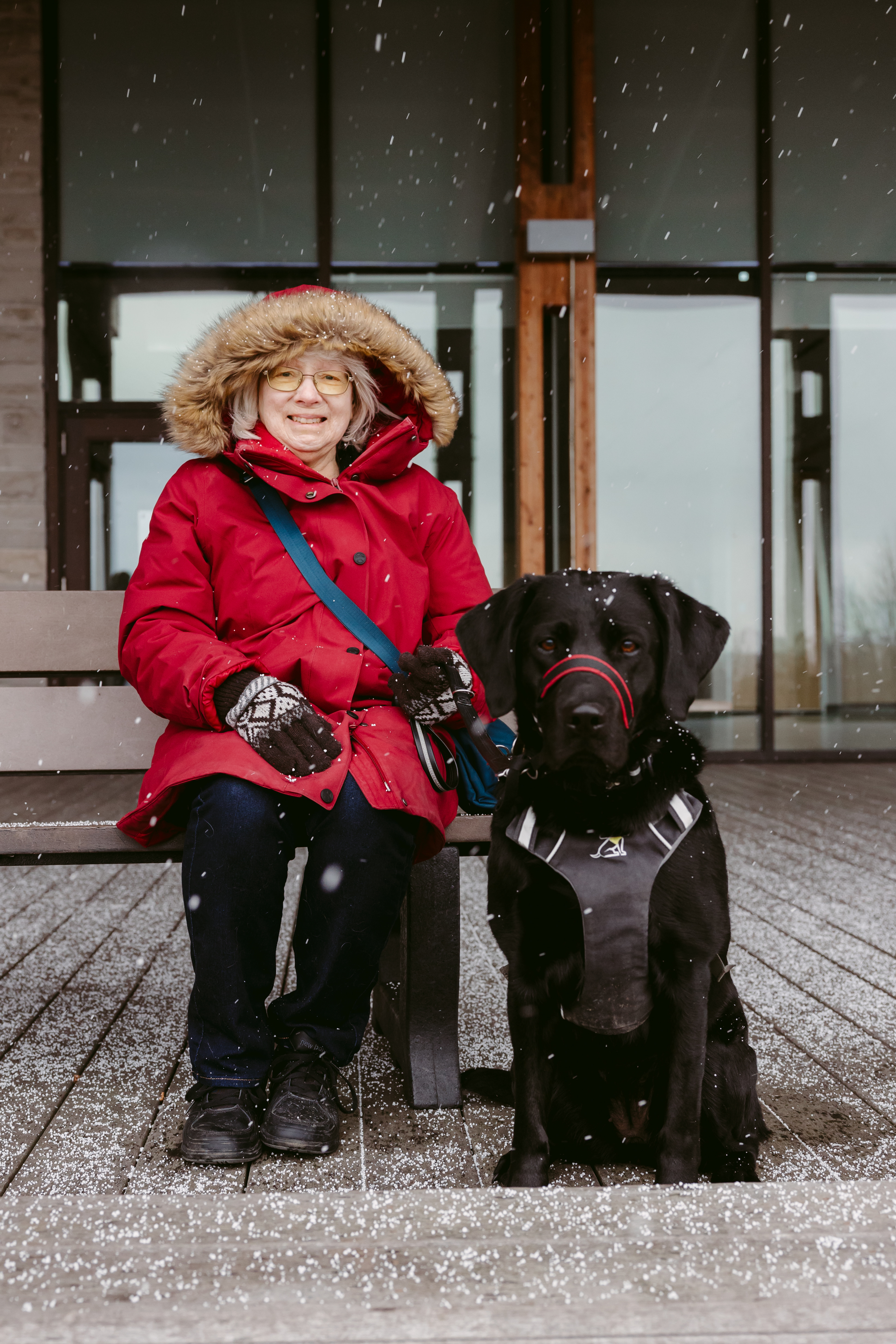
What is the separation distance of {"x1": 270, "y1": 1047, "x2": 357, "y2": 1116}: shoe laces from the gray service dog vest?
58 cm

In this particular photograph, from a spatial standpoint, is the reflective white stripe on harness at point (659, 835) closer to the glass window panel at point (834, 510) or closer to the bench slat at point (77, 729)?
the bench slat at point (77, 729)

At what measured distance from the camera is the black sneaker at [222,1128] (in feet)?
6.57

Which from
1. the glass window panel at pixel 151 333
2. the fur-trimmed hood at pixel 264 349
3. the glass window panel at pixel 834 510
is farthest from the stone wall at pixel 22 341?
the fur-trimmed hood at pixel 264 349

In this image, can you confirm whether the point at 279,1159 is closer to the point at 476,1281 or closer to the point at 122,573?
the point at 476,1281

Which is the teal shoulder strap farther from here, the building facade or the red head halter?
the building facade

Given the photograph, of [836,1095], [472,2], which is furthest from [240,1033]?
[472,2]

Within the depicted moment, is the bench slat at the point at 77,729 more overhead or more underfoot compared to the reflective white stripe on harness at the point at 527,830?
more overhead

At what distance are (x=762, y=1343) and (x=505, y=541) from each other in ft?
24.9

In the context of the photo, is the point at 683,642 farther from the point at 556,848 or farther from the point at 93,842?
the point at 93,842

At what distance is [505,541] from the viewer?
8.37 meters

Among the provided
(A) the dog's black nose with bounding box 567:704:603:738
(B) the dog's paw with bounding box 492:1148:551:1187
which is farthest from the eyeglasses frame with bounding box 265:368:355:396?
(B) the dog's paw with bounding box 492:1148:551:1187

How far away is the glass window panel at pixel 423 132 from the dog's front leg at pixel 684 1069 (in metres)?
7.48

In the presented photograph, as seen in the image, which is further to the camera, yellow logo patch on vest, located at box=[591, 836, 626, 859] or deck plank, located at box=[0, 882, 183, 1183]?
deck plank, located at box=[0, 882, 183, 1183]

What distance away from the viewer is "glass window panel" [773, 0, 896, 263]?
27.5 feet
